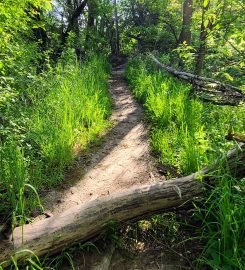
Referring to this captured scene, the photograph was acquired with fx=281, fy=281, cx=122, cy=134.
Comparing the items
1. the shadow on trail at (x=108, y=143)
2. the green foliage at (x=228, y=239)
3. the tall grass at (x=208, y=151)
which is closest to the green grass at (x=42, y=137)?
the shadow on trail at (x=108, y=143)

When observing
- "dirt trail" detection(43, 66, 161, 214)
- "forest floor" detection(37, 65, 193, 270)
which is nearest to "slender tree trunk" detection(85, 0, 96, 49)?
"forest floor" detection(37, 65, 193, 270)

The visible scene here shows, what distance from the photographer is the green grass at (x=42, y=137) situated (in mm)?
2676

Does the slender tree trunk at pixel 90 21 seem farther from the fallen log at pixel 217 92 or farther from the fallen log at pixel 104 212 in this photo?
the fallen log at pixel 104 212

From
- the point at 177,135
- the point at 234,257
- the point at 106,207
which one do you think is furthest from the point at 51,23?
the point at 234,257

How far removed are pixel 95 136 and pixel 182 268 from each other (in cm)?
276

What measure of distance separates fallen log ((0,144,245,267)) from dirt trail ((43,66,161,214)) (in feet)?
1.71

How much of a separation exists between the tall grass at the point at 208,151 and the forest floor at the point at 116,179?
0.25 metres

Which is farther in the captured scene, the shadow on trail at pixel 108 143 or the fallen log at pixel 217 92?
the fallen log at pixel 217 92

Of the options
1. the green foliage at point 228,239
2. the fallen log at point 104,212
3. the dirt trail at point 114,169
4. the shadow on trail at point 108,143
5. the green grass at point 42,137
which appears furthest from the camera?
the shadow on trail at point 108,143

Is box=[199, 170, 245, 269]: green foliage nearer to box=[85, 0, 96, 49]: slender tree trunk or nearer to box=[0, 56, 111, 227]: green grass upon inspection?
box=[0, 56, 111, 227]: green grass

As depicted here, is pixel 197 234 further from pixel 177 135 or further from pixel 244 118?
pixel 244 118

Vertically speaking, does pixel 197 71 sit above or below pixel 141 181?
above

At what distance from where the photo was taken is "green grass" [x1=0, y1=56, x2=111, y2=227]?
8.78 feet

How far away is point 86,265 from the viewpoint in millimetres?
2217
